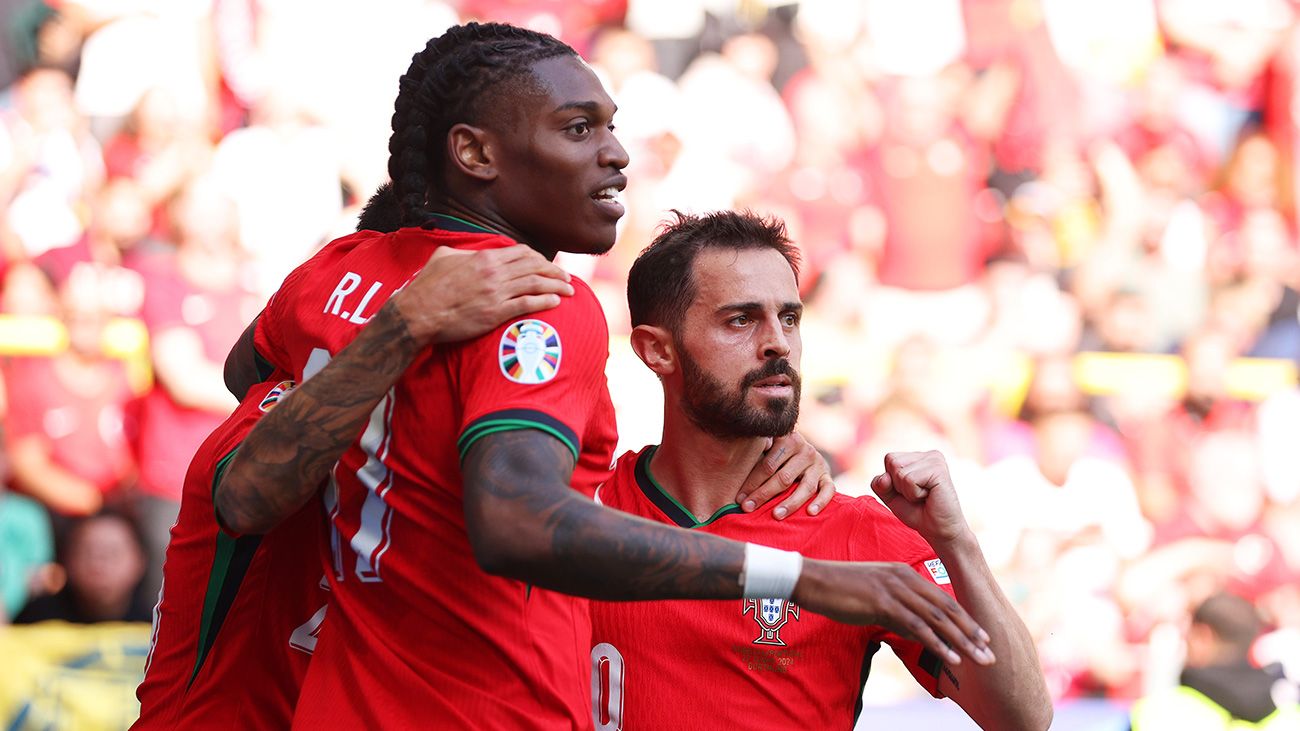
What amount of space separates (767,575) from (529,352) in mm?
445

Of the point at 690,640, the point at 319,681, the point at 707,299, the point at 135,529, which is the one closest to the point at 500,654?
the point at 319,681

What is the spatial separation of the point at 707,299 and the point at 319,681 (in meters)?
1.27

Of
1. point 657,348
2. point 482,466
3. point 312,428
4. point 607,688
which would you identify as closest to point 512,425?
point 482,466

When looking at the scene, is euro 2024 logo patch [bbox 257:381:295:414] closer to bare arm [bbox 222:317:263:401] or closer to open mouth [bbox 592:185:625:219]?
bare arm [bbox 222:317:263:401]

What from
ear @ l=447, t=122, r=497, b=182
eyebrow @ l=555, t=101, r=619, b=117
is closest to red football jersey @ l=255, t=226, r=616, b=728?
ear @ l=447, t=122, r=497, b=182

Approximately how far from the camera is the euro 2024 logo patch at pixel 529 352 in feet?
6.05

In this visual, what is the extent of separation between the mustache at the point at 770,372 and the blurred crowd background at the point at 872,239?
3328mm

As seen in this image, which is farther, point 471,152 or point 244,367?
point 244,367

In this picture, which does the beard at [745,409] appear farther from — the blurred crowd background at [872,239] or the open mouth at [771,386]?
the blurred crowd background at [872,239]

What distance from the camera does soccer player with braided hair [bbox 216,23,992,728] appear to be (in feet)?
5.75

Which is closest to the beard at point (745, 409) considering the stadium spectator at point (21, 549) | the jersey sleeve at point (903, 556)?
the jersey sleeve at point (903, 556)

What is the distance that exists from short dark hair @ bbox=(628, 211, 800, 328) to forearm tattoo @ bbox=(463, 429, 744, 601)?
1.30 metres

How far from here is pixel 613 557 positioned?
1719mm

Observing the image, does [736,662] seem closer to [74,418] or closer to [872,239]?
[74,418]
